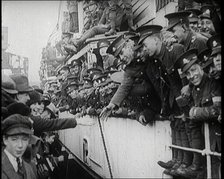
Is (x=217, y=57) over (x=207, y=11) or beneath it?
beneath

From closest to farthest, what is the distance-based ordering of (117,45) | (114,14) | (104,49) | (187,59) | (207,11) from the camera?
(187,59)
(207,11)
(117,45)
(104,49)
(114,14)

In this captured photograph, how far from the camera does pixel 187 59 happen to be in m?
3.71

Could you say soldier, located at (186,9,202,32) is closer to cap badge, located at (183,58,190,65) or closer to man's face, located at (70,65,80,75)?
cap badge, located at (183,58,190,65)

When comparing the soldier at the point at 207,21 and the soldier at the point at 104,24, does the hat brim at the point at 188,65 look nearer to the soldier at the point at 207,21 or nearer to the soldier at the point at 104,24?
the soldier at the point at 207,21

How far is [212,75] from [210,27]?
1160 mm

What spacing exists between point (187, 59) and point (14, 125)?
2.32 metres

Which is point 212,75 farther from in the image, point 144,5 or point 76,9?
point 76,9

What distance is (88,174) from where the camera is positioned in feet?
31.3

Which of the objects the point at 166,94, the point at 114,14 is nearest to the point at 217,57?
the point at 166,94

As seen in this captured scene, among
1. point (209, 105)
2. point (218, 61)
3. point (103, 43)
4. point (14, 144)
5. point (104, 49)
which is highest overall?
point (103, 43)

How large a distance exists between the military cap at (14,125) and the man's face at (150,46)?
2645mm

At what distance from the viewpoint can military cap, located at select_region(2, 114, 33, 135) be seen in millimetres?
2348

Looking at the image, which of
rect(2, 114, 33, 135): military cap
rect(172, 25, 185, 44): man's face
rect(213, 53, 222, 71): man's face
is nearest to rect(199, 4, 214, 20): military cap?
rect(172, 25, 185, 44): man's face

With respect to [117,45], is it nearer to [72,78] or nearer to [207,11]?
[207,11]
